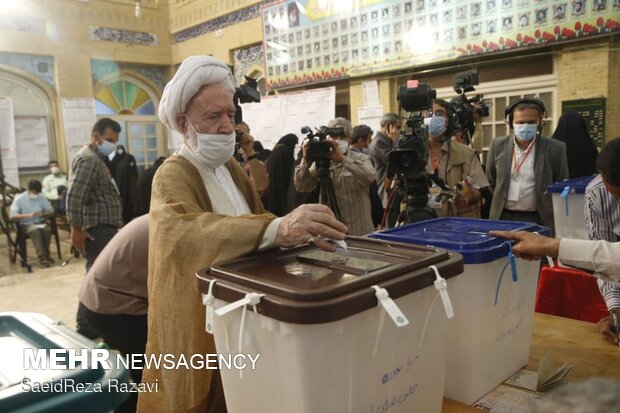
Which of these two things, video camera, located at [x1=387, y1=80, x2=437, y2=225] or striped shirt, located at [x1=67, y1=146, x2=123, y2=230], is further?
striped shirt, located at [x1=67, y1=146, x2=123, y2=230]

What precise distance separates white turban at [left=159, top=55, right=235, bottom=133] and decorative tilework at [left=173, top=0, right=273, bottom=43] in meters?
6.47

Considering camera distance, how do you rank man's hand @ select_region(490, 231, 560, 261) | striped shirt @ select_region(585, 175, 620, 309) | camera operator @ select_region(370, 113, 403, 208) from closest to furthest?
1. man's hand @ select_region(490, 231, 560, 261)
2. striped shirt @ select_region(585, 175, 620, 309)
3. camera operator @ select_region(370, 113, 403, 208)

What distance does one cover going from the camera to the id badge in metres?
2.60

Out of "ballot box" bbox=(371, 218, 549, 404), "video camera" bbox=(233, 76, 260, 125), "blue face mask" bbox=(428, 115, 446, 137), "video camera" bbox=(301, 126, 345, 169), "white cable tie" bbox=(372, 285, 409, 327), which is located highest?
"video camera" bbox=(233, 76, 260, 125)

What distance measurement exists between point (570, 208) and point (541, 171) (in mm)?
691

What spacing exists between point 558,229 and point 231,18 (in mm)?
7176

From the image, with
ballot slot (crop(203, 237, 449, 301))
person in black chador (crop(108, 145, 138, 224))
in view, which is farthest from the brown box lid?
person in black chador (crop(108, 145, 138, 224))

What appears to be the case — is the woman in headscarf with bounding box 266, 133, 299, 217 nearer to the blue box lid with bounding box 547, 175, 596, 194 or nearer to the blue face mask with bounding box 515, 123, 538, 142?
the blue face mask with bounding box 515, 123, 538, 142

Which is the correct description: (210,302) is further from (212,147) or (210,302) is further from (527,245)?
(527,245)

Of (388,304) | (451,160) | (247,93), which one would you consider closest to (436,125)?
(451,160)

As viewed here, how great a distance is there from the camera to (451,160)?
7.94 feet

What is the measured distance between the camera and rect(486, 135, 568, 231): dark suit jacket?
2529 mm

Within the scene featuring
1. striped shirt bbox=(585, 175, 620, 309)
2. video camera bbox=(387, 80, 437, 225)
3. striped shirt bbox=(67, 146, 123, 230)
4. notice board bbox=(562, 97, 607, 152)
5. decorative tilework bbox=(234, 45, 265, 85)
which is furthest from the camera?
decorative tilework bbox=(234, 45, 265, 85)

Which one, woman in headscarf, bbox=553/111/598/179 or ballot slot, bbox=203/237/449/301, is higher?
woman in headscarf, bbox=553/111/598/179
